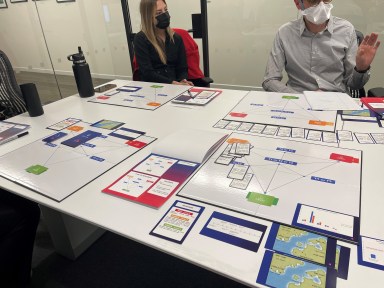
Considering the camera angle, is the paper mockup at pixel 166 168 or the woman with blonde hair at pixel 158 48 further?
the woman with blonde hair at pixel 158 48

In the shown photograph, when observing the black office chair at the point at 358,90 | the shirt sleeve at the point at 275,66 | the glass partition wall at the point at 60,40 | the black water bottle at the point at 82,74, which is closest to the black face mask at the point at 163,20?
the black water bottle at the point at 82,74

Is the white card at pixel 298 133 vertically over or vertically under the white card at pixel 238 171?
under

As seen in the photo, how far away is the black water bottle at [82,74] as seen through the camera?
5.99ft

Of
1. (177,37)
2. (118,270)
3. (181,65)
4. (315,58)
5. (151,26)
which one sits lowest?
(118,270)

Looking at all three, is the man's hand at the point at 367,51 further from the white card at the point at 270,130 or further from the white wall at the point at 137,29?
the white wall at the point at 137,29

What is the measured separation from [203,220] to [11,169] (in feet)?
2.57

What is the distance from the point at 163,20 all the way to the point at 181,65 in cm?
40

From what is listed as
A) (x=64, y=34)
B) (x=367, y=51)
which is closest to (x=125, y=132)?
(x=367, y=51)

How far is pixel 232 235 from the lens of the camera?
75 centimetres

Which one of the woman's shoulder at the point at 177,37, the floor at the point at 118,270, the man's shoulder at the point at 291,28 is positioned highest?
the man's shoulder at the point at 291,28

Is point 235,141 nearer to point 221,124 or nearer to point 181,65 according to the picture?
point 221,124

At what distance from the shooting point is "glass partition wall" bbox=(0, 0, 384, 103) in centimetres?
304

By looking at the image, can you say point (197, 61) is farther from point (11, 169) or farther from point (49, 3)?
point (49, 3)

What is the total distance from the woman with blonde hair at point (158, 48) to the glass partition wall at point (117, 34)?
40.5 inches
